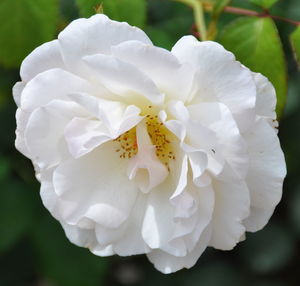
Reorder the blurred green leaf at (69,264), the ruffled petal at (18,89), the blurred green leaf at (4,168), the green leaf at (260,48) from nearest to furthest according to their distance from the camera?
1. the ruffled petal at (18,89)
2. the green leaf at (260,48)
3. the blurred green leaf at (4,168)
4. the blurred green leaf at (69,264)

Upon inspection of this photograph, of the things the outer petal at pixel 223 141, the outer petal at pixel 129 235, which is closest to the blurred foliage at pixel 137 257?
the outer petal at pixel 223 141

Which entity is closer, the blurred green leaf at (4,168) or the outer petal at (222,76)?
the outer petal at (222,76)

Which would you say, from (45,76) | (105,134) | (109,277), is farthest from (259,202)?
(109,277)

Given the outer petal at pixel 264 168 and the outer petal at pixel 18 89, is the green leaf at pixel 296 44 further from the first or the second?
the outer petal at pixel 18 89

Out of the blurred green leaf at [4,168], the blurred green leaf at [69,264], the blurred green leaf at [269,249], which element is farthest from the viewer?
the blurred green leaf at [269,249]

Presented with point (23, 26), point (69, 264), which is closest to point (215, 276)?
point (69, 264)

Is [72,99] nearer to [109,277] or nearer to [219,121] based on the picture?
[219,121]

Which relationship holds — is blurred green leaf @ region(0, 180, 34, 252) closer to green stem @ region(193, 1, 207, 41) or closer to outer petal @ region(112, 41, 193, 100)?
green stem @ region(193, 1, 207, 41)

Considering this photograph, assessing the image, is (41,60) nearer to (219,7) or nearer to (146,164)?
(146,164)
